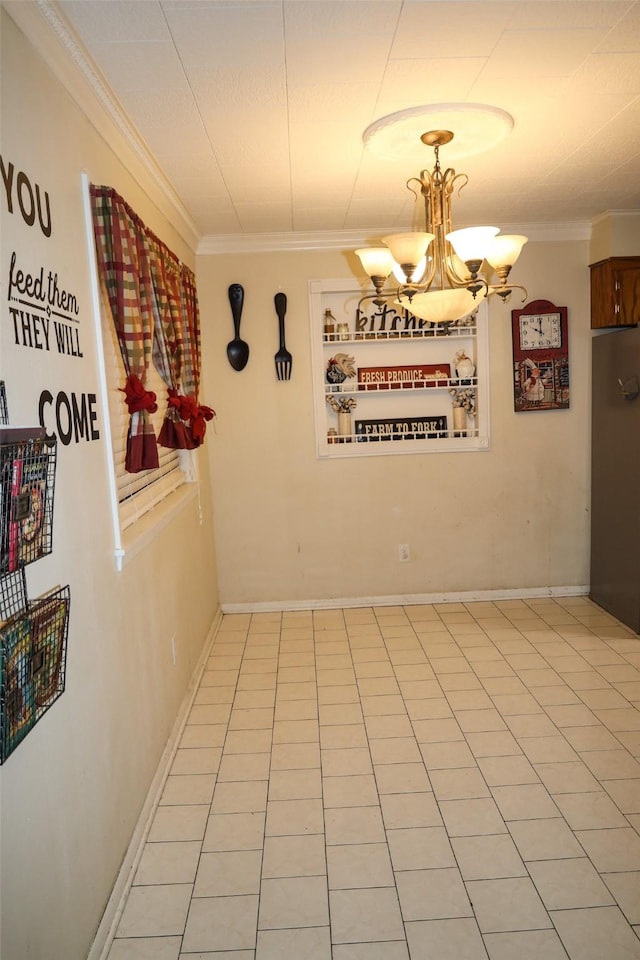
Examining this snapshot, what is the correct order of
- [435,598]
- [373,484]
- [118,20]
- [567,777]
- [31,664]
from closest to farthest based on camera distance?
[31,664], [118,20], [567,777], [373,484], [435,598]

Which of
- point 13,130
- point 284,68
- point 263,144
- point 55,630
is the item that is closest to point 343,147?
point 263,144

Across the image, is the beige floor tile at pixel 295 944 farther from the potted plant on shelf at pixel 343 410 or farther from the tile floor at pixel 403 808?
the potted plant on shelf at pixel 343 410

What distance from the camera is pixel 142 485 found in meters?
2.77

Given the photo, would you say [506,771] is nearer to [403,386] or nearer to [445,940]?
[445,940]

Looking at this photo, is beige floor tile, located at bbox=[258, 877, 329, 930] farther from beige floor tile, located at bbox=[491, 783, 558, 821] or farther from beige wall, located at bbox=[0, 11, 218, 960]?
beige floor tile, located at bbox=[491, 783, 558, 821]

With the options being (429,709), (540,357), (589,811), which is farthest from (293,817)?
(540,357)

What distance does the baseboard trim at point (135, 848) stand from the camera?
179cm

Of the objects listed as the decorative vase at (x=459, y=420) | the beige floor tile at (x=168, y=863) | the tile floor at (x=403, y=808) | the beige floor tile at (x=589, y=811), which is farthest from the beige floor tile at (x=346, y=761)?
the decorative vase at (x=459, y=420)

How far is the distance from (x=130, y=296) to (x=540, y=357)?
2.97m

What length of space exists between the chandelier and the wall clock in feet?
6.27

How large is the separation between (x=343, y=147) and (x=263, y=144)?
33 cm

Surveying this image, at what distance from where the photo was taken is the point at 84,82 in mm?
1909

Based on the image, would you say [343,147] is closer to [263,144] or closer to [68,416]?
[263,144]

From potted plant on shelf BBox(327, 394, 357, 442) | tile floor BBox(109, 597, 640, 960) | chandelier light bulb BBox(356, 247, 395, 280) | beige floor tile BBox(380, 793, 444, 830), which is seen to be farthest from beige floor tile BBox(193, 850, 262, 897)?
potted plant on shelf BBox(327, 394, 357, 442)
